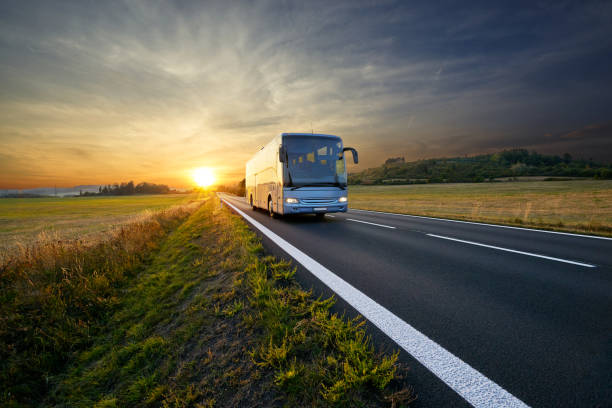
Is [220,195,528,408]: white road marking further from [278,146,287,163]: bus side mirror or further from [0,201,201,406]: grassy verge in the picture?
[278,146,287,163]: bus side mirror

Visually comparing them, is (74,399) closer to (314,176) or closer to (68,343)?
(68,343)

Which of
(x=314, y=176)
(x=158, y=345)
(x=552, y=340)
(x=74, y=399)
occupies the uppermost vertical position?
(x=314, y=176)

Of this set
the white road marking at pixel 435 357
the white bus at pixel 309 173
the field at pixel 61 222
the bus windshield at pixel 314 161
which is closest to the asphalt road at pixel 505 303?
the white road marking at pixel 435 357

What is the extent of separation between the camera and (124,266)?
6.15m

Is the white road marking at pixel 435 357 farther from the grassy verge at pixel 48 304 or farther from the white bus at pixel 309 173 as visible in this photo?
the white bus at pixel 309 173

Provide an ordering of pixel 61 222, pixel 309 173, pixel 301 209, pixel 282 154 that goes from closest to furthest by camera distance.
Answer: pixel 301 209 < pixel 282 154 < pixel 309 173 < pixel 61 222

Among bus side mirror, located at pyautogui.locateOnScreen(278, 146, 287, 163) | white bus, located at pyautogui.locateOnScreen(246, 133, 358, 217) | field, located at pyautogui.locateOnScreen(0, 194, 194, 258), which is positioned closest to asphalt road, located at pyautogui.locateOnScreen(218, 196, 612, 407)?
white bus, located at pyautogui.locateOnScreen(246, 133, 358, 217)

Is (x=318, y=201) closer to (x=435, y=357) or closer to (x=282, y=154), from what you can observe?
(x=282, y=154)

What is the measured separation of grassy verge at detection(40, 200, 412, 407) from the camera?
1828mm

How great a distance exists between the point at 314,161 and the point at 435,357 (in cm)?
902

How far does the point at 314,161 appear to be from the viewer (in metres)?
10.5

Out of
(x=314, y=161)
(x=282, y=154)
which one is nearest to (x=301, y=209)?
(x=314, y=161)

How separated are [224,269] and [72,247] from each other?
15.9 feet

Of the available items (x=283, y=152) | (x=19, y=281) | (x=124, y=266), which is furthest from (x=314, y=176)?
(x=19, y=281)
